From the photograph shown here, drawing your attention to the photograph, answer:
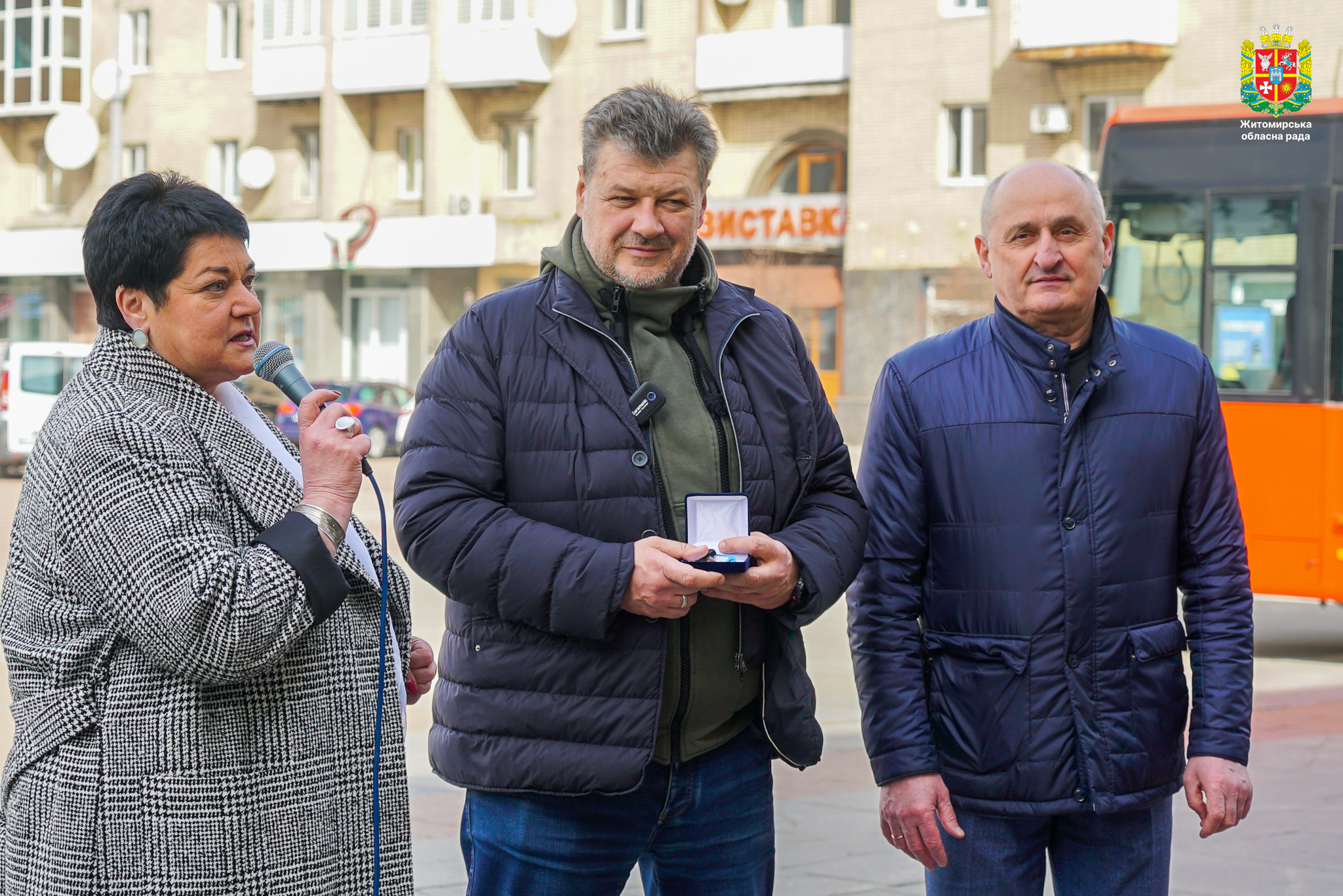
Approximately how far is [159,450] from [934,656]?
1.58m

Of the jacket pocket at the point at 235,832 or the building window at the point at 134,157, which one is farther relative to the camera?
the building window at the point at 134,157

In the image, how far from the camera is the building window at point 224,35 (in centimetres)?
4544

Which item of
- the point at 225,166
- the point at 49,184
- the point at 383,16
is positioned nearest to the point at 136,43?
the point at 225,166

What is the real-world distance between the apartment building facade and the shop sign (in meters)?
0.05

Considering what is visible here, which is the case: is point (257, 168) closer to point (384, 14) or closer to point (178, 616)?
point (384, 14)

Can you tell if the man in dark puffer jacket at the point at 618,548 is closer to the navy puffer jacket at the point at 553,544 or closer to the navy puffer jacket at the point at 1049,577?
the navy puffer jacket at the point at 553,544

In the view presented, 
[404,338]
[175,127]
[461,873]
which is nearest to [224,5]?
[175,127]

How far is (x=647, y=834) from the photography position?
332cm

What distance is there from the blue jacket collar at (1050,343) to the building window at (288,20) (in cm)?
4229

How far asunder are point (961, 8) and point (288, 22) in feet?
62.0

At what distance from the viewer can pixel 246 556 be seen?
2863 mm

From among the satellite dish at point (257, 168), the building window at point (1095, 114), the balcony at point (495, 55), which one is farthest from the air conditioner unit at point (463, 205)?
the building window at point (1095, 114)

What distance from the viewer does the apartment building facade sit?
107 ft

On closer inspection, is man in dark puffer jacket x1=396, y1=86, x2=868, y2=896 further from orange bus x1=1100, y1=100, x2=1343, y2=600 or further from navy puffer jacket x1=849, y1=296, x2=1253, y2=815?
orange bus x1=1100, y1=100, x2=1343, y2=600
